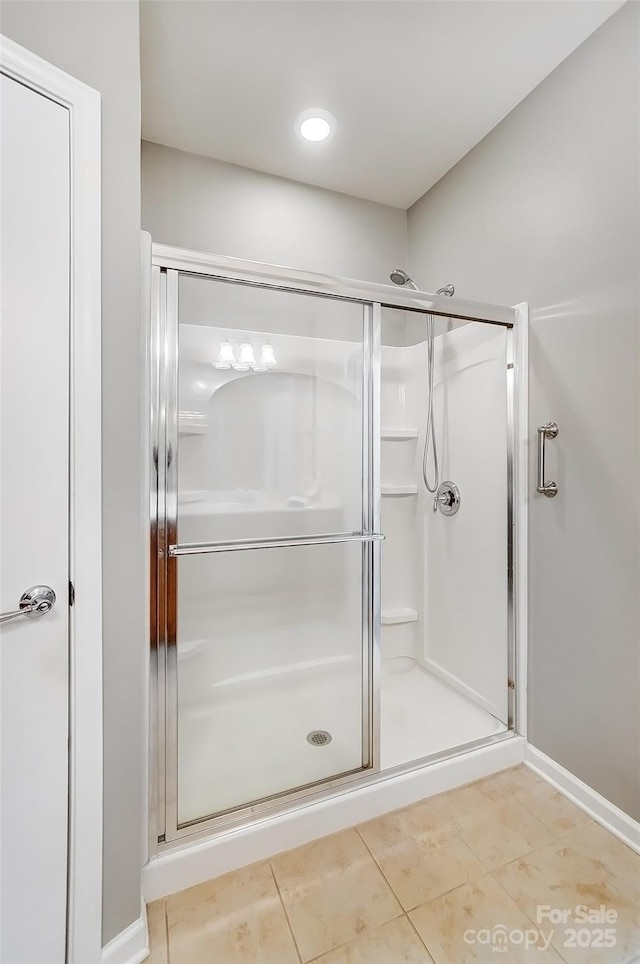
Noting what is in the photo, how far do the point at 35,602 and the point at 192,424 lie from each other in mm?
669

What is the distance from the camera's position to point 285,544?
1.46m

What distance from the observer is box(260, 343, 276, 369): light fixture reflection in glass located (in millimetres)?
1540

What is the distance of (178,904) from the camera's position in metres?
1.18

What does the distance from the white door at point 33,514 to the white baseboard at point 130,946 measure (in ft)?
0.38

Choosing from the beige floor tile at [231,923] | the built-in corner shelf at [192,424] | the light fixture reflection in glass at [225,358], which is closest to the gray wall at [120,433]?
the beige floor tile at [231,923]

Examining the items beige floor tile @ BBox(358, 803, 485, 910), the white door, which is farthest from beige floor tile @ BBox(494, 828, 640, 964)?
the white door

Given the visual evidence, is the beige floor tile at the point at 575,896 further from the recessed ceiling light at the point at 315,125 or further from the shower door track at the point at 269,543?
the recessed ceiling light at the point at 315,125

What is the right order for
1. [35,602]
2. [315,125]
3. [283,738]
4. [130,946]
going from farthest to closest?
[315,125] → [283,738] → [130,946] → [35,602]

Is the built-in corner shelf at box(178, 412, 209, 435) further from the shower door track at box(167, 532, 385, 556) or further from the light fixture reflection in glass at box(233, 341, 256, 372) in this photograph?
the shower door track at box(167, 532, 385, 556)

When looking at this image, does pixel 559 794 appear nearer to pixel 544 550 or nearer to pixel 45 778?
pixel 544 550

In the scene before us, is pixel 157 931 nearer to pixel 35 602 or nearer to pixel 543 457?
pixel 35 602

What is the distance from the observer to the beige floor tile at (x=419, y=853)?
1.23m

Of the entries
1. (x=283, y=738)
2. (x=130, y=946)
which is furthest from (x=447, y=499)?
(x=130, y=946)

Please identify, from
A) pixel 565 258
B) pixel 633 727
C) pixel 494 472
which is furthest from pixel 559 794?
pixel 565 258
